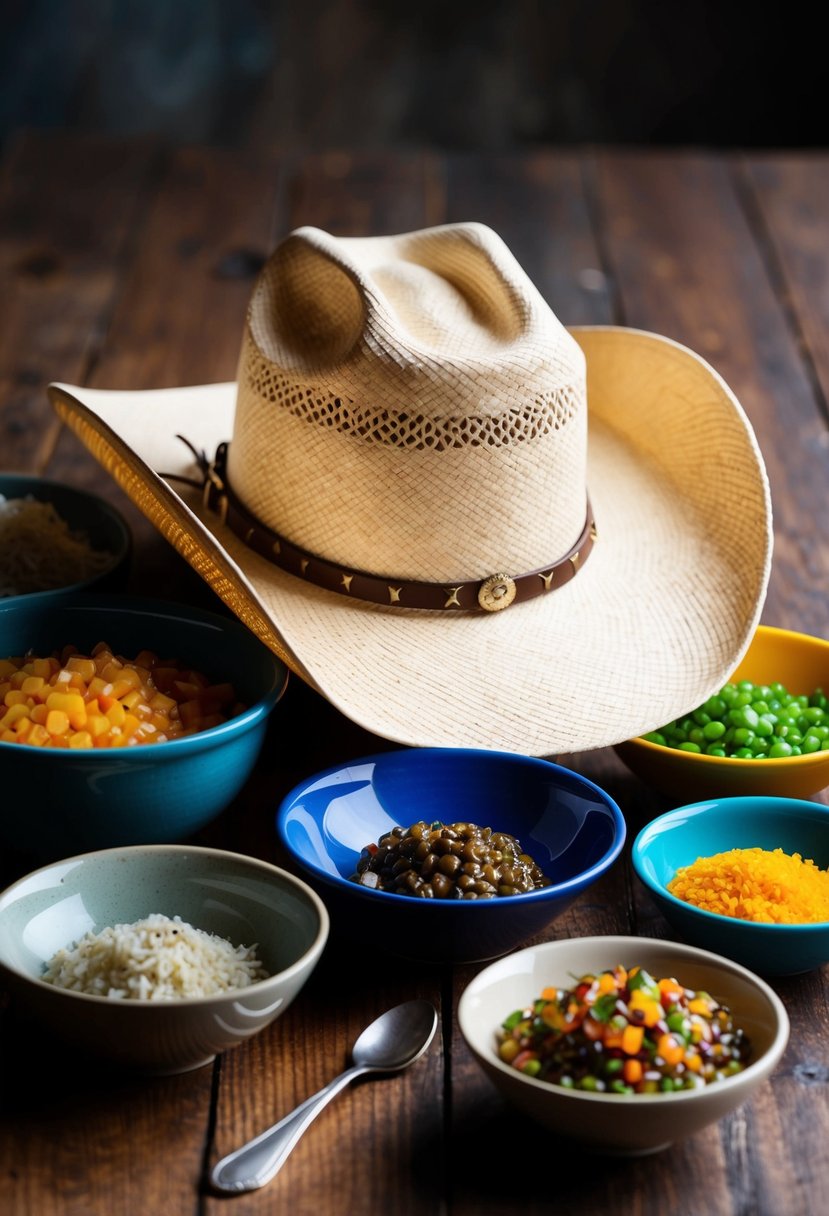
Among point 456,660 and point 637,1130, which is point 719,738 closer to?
point 456,660

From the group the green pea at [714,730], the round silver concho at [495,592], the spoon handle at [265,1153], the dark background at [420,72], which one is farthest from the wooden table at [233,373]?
the dark background at [420,72]

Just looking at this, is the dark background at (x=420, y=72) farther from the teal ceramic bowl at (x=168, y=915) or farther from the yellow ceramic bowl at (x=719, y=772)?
the teal ceramic bowl at (x=168, y=915)

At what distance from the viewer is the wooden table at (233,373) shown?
1.14 meters

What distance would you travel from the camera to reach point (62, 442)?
252 centimetres

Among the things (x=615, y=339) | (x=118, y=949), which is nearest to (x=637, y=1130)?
(x=118, y=949)

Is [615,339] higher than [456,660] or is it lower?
higher

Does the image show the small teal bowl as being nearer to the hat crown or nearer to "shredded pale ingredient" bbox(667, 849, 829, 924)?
"shredded pale ingredient" bbox(667, 849, 829, 924)

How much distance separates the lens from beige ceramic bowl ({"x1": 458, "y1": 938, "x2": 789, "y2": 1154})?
1076 mm

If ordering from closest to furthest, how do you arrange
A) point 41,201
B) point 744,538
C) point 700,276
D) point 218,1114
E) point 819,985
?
point 218,1114
point 819,985
point 744,538
point 700,276
point 41,201

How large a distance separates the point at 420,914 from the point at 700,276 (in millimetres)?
2434

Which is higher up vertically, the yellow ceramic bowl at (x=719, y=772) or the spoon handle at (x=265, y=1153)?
the yellow ceramic bowl at (x=719, y=772)

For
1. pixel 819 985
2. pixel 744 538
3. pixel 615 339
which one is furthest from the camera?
pixel 615 339

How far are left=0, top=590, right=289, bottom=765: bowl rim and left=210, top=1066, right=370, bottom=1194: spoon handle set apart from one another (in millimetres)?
369

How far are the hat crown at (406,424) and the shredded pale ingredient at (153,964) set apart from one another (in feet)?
1.82
